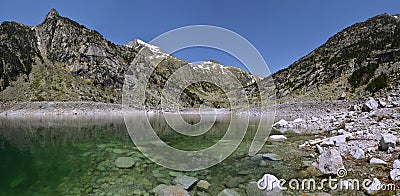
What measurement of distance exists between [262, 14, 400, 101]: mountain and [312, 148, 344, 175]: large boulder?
3290 centimetres

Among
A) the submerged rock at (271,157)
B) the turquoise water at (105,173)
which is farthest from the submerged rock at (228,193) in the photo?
the submerged rock at (271,157)

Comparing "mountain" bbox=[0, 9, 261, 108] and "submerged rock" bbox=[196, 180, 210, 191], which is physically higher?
"mountain" bbox=[0, 9, 261, 108]

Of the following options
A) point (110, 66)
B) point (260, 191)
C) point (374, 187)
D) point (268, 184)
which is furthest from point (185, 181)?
point (110, 66)

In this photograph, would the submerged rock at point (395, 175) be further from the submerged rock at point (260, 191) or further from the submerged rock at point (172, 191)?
the submerged rock at point (172, 191)

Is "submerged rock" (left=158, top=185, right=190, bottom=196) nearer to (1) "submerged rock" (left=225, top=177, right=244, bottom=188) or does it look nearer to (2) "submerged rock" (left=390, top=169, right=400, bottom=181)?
(1) "submerged rock" (left=225, top=177, right=244, bottom=188)

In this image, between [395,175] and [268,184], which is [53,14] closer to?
[268,184]

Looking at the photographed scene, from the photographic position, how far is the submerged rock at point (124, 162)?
9930 millimetres

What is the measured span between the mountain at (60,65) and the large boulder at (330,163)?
63228 millimetres

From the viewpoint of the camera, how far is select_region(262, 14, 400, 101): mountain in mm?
45344

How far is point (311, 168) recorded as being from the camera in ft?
27.3

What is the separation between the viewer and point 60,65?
10006cm

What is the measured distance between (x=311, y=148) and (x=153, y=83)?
126 meters

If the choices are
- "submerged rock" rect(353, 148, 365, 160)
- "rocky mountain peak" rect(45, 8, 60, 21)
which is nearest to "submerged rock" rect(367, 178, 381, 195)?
"submerged rock" rect(353, 148, 365, 160)

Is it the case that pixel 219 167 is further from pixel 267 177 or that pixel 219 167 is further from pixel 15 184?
pixel 15 184
